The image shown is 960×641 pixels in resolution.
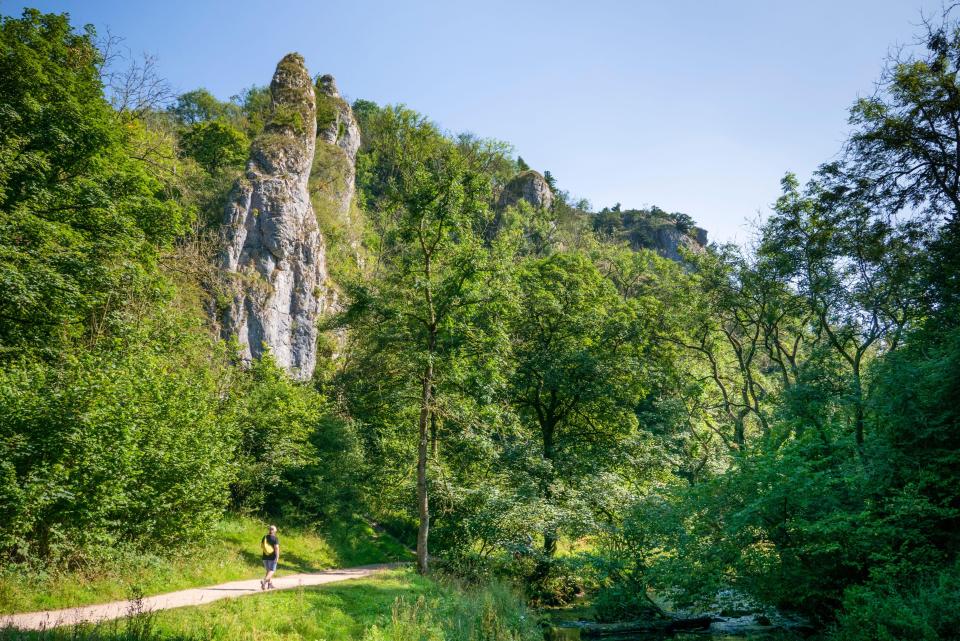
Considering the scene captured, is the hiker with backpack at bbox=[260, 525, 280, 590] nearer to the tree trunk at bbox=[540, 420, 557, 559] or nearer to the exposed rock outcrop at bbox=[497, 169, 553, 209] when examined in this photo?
the tree trunk at bbox=[540, 420, 557, 559]

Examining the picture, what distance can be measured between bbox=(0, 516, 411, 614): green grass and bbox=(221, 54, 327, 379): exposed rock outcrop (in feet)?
35.4

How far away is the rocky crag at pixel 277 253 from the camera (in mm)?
31047

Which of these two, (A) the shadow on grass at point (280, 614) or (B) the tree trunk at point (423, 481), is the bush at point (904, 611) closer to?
(A) the shadow on grass at point (280, 614)

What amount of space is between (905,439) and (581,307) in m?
13.5

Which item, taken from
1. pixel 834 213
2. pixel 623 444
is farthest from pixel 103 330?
pixel 834 213

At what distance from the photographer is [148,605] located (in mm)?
10438

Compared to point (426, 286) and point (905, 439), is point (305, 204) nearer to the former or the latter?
point (426, 286)

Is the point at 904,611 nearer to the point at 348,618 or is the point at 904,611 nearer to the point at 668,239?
the point at 348,618

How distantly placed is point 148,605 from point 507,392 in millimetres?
14938

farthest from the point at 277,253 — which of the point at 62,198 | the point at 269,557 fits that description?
the point at 269,557

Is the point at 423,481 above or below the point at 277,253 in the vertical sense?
below

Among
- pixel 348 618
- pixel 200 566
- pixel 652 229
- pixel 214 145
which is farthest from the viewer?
pixel 652 229

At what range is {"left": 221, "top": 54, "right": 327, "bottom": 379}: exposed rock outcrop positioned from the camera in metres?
31.1

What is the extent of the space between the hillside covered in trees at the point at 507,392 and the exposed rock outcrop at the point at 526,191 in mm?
37438
